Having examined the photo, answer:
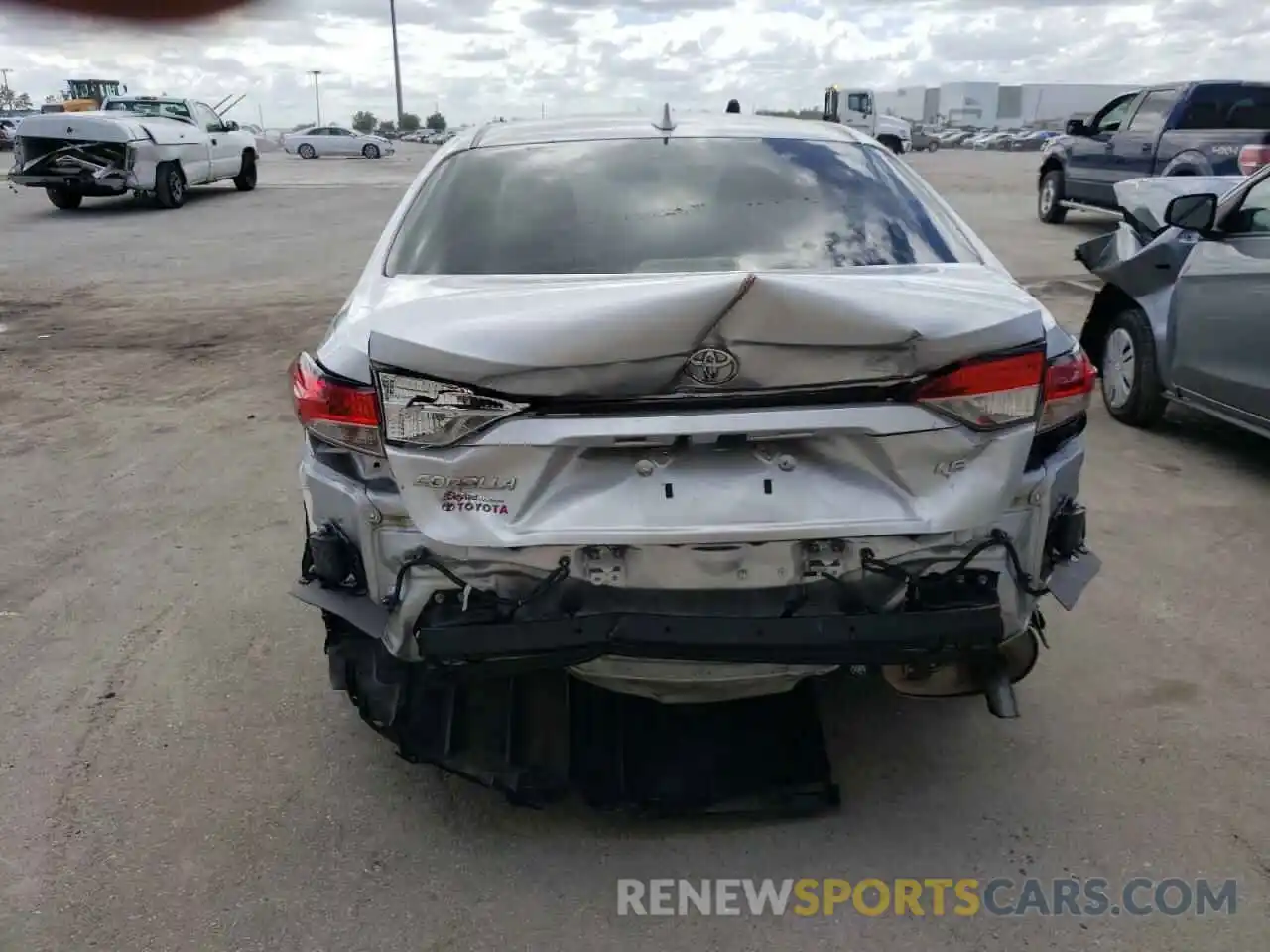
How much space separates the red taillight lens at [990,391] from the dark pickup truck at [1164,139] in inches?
439

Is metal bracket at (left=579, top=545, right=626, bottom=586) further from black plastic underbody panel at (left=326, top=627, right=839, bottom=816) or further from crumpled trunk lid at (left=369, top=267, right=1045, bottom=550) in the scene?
black plastic underbody panel at (left=326, top=627, right=839, bottom=816)

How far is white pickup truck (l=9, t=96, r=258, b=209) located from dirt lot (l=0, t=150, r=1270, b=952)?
13.3m

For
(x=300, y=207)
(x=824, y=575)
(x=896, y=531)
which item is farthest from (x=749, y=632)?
(x=300, y=207)

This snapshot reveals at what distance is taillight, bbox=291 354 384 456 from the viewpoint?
8.04ft

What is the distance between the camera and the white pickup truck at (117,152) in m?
16.4

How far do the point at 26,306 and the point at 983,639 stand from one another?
33.8ft

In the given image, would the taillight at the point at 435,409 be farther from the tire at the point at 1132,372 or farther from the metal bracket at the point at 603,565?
the tire at the point at 1132,372

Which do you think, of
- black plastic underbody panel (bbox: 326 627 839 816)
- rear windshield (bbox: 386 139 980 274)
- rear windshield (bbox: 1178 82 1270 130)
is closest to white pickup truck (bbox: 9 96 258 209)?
rear windshield (bbox: 1178 82 1270 130)

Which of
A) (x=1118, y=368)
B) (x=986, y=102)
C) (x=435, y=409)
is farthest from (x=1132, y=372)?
(x=986, y=102)

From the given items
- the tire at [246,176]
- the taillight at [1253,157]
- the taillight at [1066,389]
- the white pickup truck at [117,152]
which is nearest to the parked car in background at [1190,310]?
the taillight at [1066,389]

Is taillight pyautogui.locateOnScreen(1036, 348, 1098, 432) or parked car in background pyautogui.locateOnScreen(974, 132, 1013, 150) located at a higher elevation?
taillight pyautogui.locateOnScreen(1036, 348, 1098, 432)

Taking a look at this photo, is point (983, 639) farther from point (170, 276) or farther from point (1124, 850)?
point (170, 276)

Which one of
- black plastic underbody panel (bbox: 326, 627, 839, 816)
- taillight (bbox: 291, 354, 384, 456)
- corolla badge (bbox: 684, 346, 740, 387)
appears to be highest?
corolla badge (bbox: 684, 346, 740, 387)

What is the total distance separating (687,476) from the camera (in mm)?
2400
